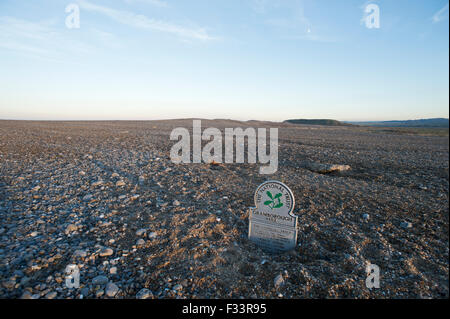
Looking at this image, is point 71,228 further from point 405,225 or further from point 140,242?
point 405,225

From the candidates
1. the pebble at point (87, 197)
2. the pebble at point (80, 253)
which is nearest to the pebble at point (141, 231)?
the pebble at point (80, 253)

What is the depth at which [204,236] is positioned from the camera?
4340 millimetres

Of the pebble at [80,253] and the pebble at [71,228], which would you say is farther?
the pebble at [71,228]

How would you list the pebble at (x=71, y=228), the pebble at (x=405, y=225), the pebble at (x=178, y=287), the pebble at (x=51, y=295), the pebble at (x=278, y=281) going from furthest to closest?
1. the pebble at (x=405, y=225)
2. the pebble at (x=71, y=228)
3. the pebble at (x=278, y=281)
4. the pebble at (x=178, y=287)
5. the pebble at (x=51, y=295)

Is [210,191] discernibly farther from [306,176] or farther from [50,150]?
[50,150]

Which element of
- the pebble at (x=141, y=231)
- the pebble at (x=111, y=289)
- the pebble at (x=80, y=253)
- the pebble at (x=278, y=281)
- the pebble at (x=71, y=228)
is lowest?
the pebble at (x=278, y=281)

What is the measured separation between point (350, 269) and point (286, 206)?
4.14ft

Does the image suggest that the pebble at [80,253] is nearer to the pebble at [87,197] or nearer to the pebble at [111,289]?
the pebble at [111,289]

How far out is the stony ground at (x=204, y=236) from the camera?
3107mm

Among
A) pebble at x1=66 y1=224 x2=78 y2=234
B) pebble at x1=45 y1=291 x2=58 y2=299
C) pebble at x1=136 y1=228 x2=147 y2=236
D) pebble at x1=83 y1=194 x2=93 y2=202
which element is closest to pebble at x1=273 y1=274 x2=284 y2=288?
pebble at x1=136 y1=228 x2=147 y2=236

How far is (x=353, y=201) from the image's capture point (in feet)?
20.1

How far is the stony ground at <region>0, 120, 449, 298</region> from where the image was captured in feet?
10.2
